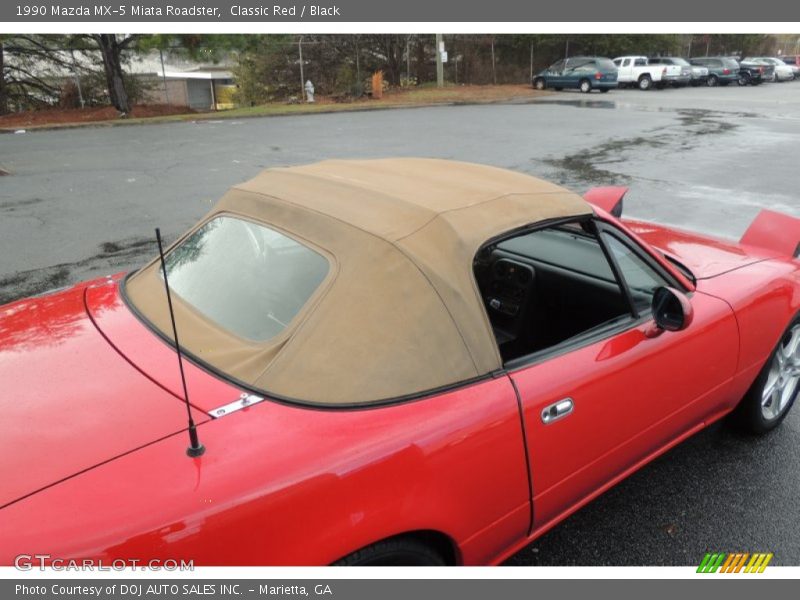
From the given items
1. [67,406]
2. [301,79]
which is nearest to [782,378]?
[67,406]

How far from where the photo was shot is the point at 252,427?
5.42 ft

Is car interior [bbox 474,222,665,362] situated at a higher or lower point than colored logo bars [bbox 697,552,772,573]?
higher

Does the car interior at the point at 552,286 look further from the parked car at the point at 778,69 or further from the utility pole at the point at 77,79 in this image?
the parked car at the point at 778,69

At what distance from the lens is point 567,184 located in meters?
9.37

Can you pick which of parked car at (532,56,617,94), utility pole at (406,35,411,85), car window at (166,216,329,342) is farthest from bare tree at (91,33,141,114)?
car window at (166,216,329,342)

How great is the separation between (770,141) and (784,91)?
20.3 m

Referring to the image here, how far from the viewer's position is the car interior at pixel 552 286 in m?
2.76

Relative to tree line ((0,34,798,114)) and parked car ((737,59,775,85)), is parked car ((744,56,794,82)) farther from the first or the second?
tree line ((0,34,798,114))

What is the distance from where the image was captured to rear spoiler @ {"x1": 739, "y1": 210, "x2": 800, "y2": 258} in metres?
3.47

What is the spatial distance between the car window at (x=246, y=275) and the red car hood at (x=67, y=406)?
0.35 meters

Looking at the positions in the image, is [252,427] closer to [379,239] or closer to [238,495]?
[238,495]

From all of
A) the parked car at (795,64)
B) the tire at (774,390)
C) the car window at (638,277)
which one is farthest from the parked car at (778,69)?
the car window at (638,277)

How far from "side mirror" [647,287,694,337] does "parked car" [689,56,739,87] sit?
37.2m

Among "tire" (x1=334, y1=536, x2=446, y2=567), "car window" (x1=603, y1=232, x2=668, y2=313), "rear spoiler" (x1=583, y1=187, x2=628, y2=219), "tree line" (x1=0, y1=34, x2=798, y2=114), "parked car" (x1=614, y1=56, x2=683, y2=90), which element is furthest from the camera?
"parked car" (x1=614, y1=56, x2=683, y2=90)
